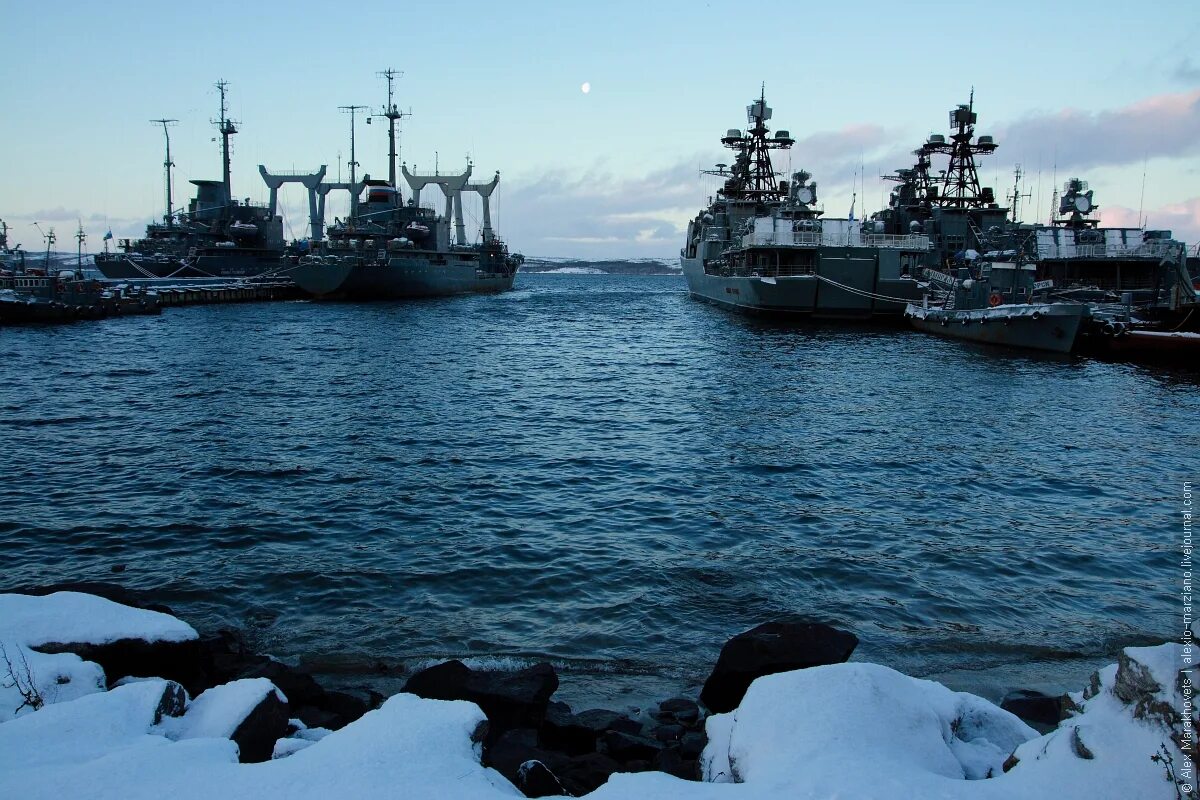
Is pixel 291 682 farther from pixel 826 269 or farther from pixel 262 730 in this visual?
pixel 826 269

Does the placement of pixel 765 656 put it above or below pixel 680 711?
above

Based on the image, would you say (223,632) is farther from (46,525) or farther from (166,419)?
(166,419)

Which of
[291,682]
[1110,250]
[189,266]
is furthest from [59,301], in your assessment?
[1110,250]

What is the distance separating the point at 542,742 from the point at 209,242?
322 ft

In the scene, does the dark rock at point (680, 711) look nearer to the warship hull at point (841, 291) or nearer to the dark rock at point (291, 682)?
the dark rock at point (291, 682)

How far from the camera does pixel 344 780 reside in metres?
5.34

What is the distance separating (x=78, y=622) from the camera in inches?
308

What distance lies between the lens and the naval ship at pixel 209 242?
86.1m

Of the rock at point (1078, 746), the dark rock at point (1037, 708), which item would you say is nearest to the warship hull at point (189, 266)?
the dark rock at point (1037, 708)

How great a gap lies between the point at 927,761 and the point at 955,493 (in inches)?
456

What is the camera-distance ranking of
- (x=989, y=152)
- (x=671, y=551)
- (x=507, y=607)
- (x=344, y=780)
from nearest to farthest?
(x=344, y=780) → (x=507, y=607) → (x=671, y=551) → (x=989, y=152)

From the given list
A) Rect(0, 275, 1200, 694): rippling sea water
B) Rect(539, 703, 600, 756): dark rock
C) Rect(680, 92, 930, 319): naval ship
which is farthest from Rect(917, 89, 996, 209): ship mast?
Rect(539, 703, 600, 756): dark rock

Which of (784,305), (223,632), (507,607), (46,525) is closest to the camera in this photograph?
(223,632)

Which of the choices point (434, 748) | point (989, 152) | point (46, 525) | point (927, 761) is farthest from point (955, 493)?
point (989, 152)
